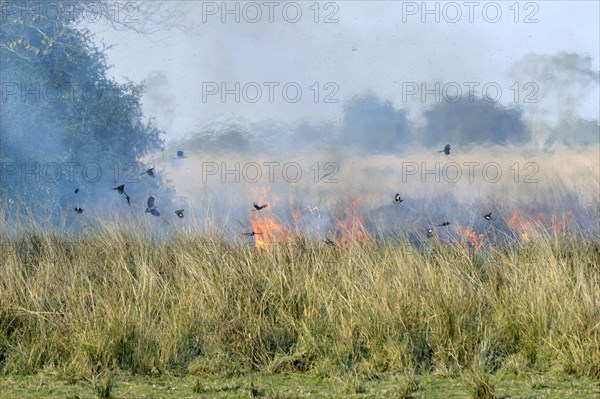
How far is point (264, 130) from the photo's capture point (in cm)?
1415

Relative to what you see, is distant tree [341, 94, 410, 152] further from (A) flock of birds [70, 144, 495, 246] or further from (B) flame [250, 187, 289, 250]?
(B) flame [250, 187, 289, 250]

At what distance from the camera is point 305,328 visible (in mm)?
7000

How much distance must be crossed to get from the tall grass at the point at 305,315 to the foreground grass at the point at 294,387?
13 cm

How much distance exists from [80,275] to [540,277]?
311 centimetres

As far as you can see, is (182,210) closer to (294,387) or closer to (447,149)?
(447,149)

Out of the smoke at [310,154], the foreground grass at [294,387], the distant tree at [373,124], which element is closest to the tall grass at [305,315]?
the foreground grass at [294,387]

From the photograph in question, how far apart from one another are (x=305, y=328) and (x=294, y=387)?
61 cm

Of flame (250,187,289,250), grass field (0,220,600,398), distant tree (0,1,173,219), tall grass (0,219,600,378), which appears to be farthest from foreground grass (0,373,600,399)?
distant tree (0,1,173,219)

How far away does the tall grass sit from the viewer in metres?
6.88

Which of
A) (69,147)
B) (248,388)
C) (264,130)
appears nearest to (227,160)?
(264,130)

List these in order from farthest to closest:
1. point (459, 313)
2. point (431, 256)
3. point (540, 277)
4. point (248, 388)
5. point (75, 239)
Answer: point (75, 239) → point (431, 256) → point (540, 277) → point (459, 313) → point (248, 388)

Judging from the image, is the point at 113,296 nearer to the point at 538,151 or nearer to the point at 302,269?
the point at 302,269

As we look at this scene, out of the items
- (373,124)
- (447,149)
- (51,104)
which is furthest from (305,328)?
(51,104)

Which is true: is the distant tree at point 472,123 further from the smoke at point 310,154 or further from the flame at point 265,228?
the flame at point 265,228
